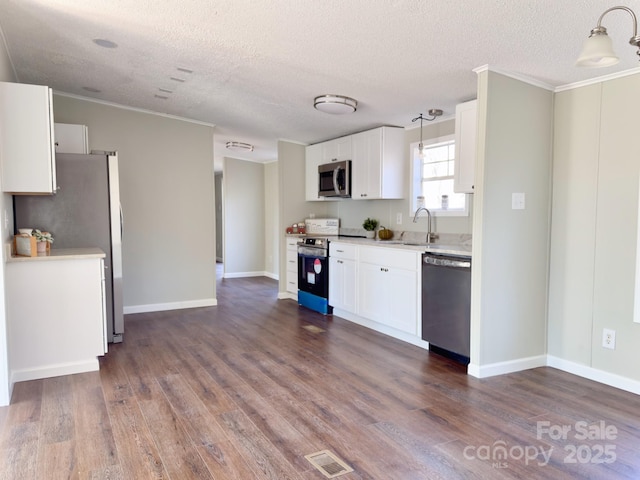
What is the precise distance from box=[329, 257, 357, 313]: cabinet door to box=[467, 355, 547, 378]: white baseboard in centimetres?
170

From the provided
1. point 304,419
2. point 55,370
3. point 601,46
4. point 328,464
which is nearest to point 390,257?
point 304,419

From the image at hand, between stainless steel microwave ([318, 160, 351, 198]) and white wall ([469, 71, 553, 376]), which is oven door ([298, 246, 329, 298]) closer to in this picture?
stainless steel microwave ([318, 160, 351, 198])

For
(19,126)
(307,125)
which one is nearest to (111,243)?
(19,126)

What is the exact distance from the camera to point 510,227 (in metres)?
3.17

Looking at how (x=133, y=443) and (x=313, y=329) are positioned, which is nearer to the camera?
(x=133, y=443)

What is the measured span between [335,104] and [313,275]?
2244mm

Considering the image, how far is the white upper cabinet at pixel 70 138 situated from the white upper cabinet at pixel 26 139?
4.40 ft

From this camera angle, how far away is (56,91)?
464 centimetres

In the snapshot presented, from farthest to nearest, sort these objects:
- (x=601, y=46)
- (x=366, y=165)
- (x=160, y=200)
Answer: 1. (x=160, y=200)
2. (x=366, y=165)
3. (x=601, y=46)

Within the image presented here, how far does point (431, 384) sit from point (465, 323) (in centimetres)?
57

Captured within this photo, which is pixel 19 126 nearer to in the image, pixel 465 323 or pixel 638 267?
pixel 465 323

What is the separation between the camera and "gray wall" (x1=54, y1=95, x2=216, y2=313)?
16.4 ft

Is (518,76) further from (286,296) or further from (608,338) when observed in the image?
(286,296)

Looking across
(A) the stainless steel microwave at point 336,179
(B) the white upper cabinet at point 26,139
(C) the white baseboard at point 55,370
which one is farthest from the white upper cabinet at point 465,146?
(C) the white baseboard at point 55,370
